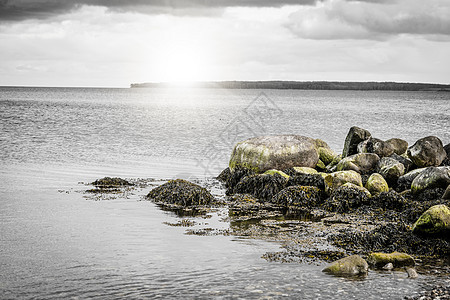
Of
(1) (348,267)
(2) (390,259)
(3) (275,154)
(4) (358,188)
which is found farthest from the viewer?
(3) (275,154)

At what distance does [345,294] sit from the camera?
23.7 ft

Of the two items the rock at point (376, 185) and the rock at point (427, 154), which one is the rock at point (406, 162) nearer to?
the rock at point (427, 154)

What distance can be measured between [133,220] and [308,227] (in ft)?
14.6

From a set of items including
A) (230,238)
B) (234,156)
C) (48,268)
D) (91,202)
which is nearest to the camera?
(48,268)

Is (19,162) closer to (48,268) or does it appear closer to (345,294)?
(48,268)

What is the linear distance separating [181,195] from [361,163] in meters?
7.50

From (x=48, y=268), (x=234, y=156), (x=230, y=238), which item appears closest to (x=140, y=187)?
(x=234, y=156)

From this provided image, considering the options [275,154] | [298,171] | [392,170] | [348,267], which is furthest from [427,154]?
[348,267]

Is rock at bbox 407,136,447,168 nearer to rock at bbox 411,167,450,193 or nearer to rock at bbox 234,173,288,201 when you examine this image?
rock at bbox 411,167,450,193

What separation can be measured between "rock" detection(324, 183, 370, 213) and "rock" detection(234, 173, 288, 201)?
184 centimetres

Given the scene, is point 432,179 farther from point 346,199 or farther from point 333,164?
point 333,164

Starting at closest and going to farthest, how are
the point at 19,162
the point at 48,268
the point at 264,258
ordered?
the point at 48,268
the point at 264,258
the point at 19,162

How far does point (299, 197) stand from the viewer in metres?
13.8

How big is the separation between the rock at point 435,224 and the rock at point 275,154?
7065 mm
